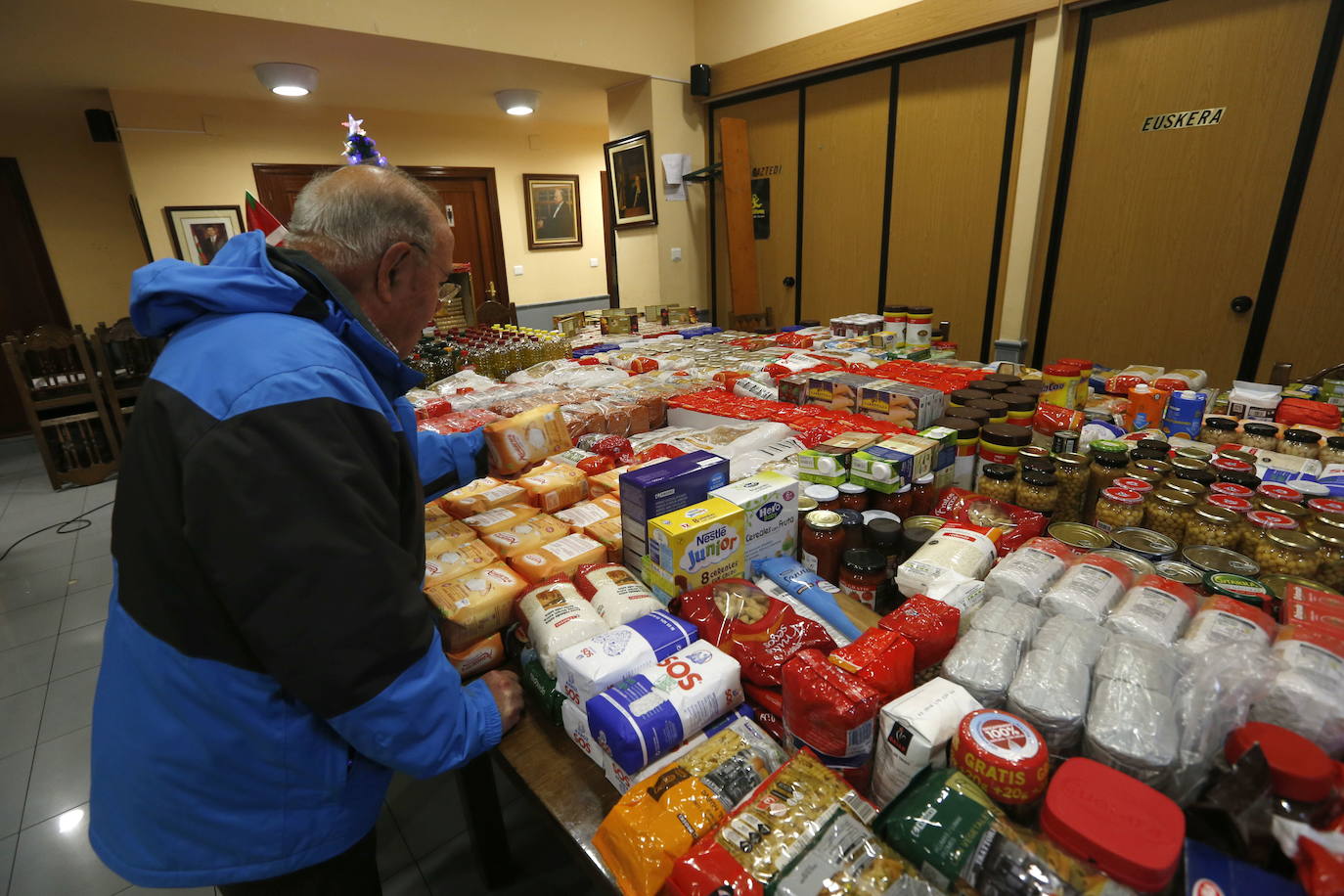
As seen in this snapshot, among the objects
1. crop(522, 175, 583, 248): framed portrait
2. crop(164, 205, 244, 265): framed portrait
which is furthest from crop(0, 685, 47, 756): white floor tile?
crop(522, 175, 583, 248): framed portrait

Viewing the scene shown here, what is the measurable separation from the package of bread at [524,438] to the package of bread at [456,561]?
0.29m

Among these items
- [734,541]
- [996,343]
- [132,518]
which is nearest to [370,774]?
[132,518]

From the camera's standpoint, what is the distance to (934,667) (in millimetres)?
1021

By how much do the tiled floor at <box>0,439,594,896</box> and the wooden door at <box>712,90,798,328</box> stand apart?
508cm

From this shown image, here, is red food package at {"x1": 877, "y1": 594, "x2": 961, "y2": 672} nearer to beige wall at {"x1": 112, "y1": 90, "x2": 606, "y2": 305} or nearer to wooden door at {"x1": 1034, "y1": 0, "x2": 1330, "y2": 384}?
wooden door at {"x1": 1034, "y1": 0, "x2": 1330, "y2": 384}

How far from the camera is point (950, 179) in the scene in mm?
4578

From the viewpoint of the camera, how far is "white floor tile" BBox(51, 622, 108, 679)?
2.74 metres

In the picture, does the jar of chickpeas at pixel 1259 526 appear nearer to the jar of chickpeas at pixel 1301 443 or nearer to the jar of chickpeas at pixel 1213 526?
the jar of chickpeas at pixel 1213 526

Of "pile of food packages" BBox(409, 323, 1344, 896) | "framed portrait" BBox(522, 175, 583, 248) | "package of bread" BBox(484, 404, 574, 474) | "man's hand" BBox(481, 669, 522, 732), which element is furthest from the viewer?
"framed portrait" BBox(522, 175, 583, 248)

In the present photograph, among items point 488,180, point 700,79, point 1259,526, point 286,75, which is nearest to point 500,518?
point 1259,526

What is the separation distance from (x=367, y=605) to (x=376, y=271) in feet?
1.86

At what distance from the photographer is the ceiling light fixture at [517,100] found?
219 inches

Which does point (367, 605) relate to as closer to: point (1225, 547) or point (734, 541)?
point (734, 541)

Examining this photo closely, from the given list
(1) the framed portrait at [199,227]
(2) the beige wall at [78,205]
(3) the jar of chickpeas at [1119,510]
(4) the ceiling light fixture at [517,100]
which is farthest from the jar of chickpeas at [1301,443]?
(2) the beige wall at [78,205]
